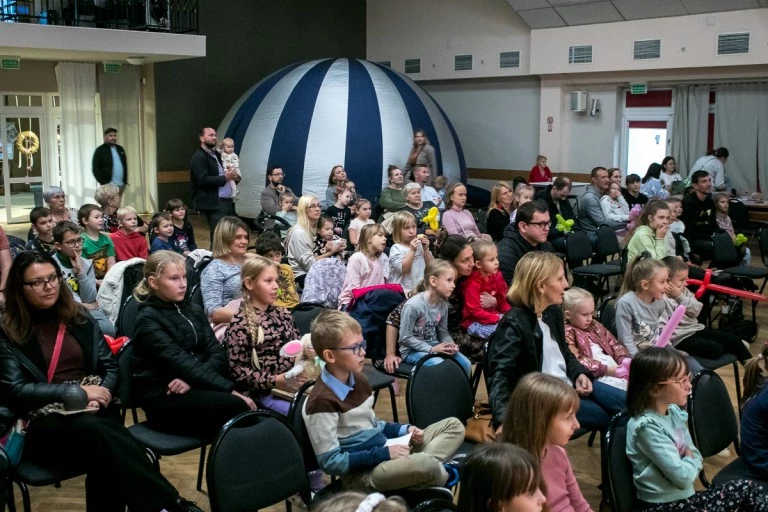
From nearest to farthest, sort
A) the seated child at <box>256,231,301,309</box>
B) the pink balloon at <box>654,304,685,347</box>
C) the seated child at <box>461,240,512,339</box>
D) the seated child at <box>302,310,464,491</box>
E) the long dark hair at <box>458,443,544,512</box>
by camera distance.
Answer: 1. the long dark hair at <box>458,443,544,512</box>
2. the seated child at <box>302,310,464,491</box>
3. the pink balloon at <box>654,304,685,347</box>
4. the seated child at <box>461,240,512,339</box>
5. the seated child at <box>256,231,301,309</box>

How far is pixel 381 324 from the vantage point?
16.5 feet

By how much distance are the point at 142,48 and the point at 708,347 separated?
9706 millimetres

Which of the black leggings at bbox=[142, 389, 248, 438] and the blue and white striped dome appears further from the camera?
the blue and white striped dome

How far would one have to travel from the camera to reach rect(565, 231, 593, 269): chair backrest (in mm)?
8039

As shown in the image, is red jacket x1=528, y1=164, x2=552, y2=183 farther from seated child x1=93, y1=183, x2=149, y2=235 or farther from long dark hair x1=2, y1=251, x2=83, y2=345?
long dark hair x1=2, y1=251, x2=83, y2=345

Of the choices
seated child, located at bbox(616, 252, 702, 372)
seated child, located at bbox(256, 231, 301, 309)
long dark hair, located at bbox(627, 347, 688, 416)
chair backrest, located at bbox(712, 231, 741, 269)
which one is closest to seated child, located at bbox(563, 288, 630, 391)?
seated child, located at bbox(616, 252, 702, 372)

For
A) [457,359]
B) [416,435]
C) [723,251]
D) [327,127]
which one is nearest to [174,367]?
[416,435]

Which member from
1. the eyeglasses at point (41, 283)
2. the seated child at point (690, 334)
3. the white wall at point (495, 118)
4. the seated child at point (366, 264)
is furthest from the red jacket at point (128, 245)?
the white wall at point (495, 118)

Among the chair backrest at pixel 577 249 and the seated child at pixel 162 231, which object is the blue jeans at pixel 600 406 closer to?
the seated child at pixel 162 231

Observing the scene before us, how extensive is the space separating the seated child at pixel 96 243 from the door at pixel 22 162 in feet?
28.0

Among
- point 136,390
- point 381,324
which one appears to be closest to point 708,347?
point 381,324

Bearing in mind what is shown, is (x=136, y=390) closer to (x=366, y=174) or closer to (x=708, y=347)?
(x=708, y=347)

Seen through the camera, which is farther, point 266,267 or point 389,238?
point 389,238

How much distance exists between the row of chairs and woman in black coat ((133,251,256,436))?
1623 mm
